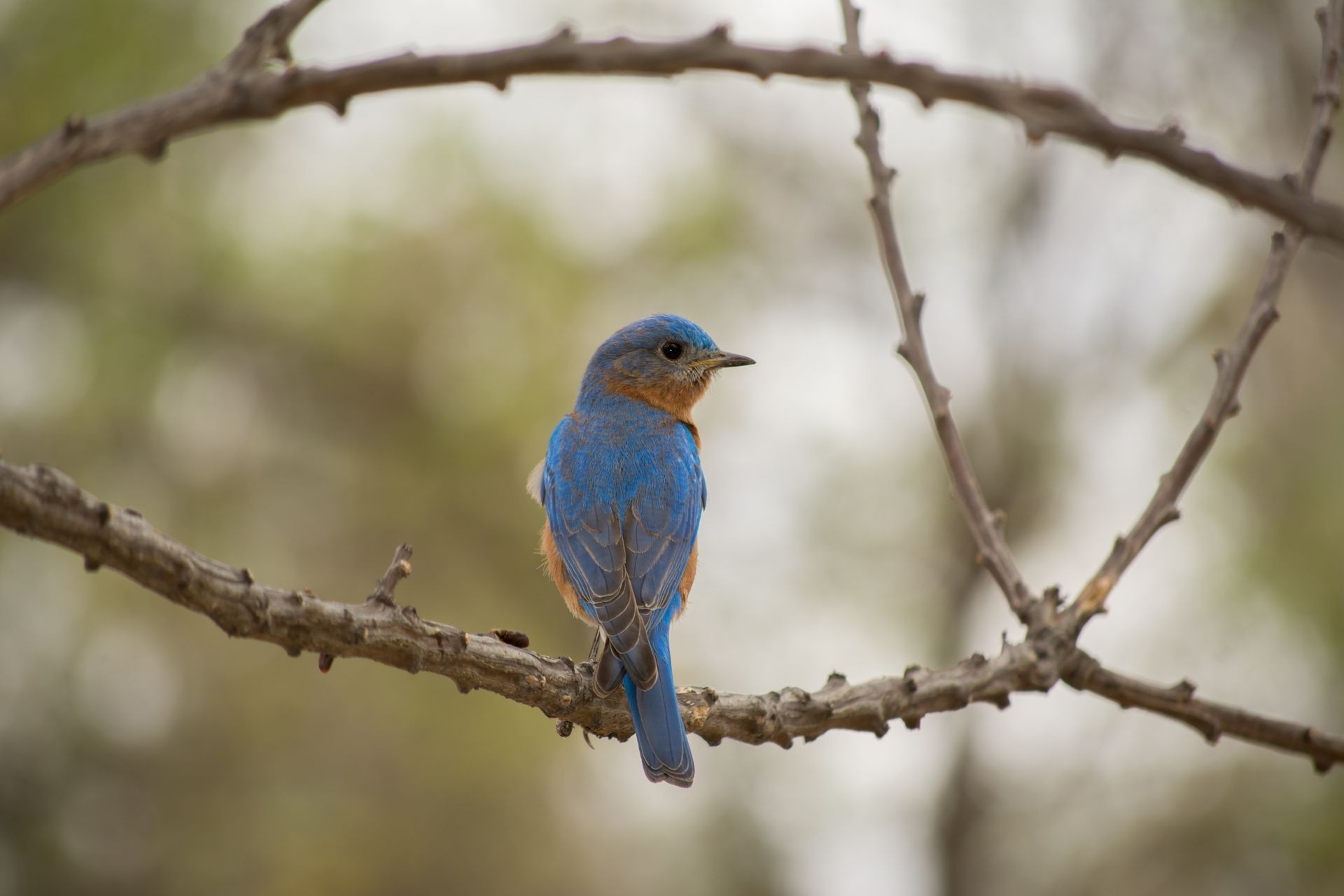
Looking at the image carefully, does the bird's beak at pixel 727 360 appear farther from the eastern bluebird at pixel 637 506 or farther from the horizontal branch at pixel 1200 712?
the horizontal branch at pixel 1200 712

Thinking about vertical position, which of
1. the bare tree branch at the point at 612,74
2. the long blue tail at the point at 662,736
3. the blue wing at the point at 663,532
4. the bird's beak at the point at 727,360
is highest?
the bird's beak at the point at 727,360

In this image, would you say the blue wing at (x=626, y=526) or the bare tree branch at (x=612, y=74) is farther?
the blue wing at (x=626, y=526)

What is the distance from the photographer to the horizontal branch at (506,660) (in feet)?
6.51

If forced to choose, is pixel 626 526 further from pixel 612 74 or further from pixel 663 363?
pixel 612 74

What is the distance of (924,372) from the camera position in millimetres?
3803

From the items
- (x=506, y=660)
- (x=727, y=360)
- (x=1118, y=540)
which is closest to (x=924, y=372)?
(x=1118, y=540)

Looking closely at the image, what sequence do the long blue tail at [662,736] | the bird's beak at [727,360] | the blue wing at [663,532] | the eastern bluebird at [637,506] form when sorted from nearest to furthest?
the long blue tail at [662,736], the eastern bluebird at [637,506], the blue wing at [663,532], the bird's beak at [727,360]

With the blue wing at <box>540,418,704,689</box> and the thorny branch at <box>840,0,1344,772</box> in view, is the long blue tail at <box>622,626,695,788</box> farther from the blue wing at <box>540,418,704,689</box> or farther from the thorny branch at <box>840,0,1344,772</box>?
the thorny branch at <box>840,0,1344,772</box>

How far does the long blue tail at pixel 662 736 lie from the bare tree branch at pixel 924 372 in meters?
1.17

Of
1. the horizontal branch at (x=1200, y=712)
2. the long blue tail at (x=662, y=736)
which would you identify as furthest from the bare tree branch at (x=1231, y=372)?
the long blue tail at (x=662, y=736)

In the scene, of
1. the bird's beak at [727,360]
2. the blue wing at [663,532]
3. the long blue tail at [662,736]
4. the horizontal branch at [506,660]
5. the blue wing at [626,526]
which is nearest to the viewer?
the horizontal branch at [506,660]

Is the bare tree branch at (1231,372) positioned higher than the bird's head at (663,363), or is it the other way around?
the bird's head at (663,363)

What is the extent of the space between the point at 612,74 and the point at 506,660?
1.94 metres

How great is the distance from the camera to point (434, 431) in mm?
8977
